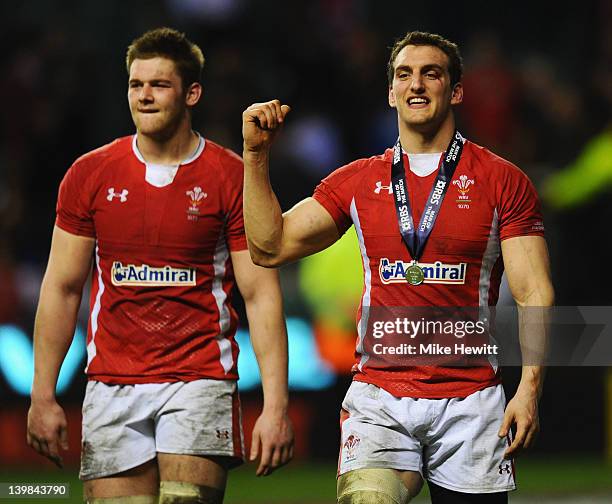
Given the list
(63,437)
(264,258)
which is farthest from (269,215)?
(63,437)

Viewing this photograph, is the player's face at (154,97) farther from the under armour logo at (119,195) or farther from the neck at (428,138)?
the neck at (428,138)

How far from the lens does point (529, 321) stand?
20.0 ft

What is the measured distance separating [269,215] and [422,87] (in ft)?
2.74

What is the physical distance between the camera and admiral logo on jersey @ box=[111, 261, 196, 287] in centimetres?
690

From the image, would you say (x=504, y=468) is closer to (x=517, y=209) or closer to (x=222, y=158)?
(x=517, y=209)

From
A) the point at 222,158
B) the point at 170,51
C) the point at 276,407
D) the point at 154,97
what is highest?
the point at 170,51

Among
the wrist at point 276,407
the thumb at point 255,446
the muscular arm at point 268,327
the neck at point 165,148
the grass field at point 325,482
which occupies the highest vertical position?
the neck at point 165,148

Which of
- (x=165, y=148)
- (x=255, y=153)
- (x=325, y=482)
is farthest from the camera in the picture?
(x=325, y=482)

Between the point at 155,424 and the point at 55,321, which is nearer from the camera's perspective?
the point at 155,424

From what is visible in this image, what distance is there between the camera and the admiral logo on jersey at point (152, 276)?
22.6 feet

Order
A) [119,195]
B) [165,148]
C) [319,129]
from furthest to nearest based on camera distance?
1. [319,129]
2. [165,148]
3. [119,195]

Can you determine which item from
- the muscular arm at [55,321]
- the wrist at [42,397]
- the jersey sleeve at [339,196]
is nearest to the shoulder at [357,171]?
→ the jersey sleeve at [339,196]

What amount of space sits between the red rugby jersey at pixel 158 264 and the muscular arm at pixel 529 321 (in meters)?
1.42

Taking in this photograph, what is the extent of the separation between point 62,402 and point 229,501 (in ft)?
4.89
